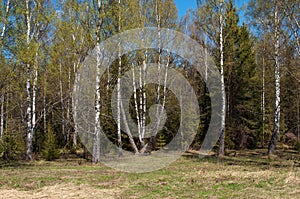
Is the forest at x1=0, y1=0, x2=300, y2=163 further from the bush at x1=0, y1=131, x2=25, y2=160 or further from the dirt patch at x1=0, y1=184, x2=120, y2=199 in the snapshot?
the dirt patch at x1=0, y1=184, x2=120, y2=199

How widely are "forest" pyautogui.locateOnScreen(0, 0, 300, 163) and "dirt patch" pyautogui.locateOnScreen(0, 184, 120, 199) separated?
4.47 m

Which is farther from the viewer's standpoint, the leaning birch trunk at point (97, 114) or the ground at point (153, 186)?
the leaning birch trunk at point (97, 114)

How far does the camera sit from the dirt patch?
6246 mm

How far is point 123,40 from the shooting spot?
15281 mm

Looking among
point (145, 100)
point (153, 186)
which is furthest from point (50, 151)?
point (153, 186)

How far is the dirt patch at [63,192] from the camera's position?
20.5 ft

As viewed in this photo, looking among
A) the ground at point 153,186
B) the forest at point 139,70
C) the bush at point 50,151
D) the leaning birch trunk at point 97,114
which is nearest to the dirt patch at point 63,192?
the ground at point 153,186

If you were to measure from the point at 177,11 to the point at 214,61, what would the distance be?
4200 mm

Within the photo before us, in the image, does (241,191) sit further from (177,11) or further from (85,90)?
(177,11)

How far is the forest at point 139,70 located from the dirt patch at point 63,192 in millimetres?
4466

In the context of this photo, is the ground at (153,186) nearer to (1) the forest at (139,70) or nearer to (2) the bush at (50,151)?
(1) the forest at (139,70)

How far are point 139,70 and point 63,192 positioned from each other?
40.7 feet

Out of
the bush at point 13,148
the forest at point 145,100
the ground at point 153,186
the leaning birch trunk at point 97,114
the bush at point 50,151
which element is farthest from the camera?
the bush at point 50,151

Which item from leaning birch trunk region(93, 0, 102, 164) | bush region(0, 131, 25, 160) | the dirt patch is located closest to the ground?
the dirt patch
